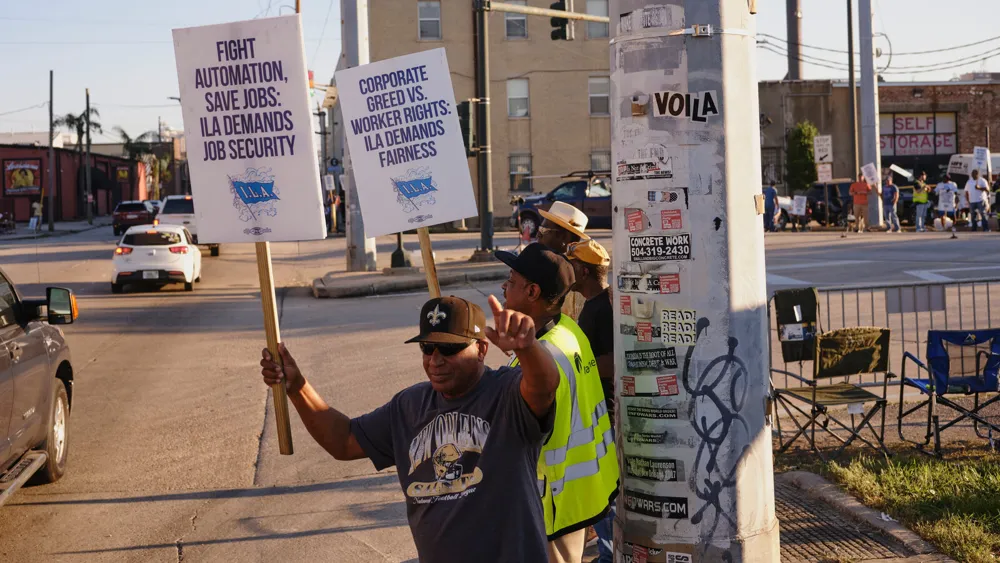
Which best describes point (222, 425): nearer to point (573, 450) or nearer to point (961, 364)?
point (961, 364)

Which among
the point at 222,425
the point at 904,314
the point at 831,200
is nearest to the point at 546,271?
the point at 222,425

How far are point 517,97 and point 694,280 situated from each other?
144 feet

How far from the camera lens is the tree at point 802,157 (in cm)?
4966

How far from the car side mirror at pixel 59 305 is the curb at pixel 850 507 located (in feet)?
17.0

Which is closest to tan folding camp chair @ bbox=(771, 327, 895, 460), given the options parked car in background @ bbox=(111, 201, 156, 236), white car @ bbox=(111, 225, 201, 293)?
white car @ bbox=(111, 225, 201, 293)

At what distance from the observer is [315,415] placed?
3.81 meters

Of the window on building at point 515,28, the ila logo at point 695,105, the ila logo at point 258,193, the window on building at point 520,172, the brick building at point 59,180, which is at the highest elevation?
the window on building at point 515,28

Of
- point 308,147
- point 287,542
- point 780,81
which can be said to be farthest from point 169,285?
point 780,81

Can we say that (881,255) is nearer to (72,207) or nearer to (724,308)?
(724,308)

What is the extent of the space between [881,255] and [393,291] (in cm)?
1044

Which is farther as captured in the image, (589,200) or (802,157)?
(802,157)

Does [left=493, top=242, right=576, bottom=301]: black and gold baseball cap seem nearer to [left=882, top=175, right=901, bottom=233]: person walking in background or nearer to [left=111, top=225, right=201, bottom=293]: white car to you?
[left=111, top=225, right=201, bottom=293]: white car

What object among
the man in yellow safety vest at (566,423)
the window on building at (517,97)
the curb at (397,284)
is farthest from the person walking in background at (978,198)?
the man in yellow safety vest at (566,423)

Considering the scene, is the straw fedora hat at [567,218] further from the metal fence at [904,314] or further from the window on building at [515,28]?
the window on building at [515,28]
